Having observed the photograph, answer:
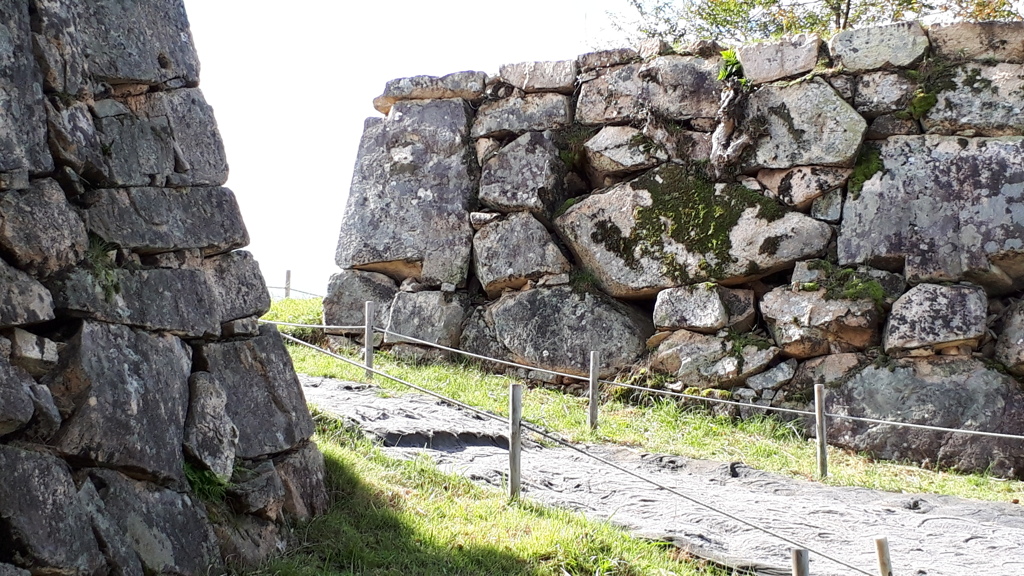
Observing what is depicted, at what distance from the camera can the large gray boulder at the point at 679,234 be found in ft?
31.6

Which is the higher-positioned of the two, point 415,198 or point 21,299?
point 415,198

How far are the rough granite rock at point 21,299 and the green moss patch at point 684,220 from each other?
696cm

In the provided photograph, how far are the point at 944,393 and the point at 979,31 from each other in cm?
352

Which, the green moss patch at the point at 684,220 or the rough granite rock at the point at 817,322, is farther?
the green moss patch at the point at 684,220

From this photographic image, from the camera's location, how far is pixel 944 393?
865 cm

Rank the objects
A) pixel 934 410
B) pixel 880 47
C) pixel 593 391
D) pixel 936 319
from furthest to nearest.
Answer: pixel 880 47 < pixel 593 391 < pixel 936 319 < pixel 934 410

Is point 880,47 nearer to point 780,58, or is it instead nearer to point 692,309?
point 780,58

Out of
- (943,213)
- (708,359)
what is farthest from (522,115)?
(943,213)

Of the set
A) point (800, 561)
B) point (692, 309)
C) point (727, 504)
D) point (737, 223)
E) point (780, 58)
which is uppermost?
point (780, 58)

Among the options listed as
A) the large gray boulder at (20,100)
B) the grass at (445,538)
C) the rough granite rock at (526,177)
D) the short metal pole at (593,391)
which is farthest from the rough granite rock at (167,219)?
the rough granite rock at (526,177)

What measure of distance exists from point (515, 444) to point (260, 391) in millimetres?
1824

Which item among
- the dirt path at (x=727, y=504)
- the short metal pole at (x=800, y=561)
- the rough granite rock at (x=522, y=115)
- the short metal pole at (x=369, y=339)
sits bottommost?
the dirt path at (x=727, y=504)

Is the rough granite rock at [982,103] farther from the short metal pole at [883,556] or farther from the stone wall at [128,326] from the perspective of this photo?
the stone wall at [128,326]

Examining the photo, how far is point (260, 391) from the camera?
5.54 metres
